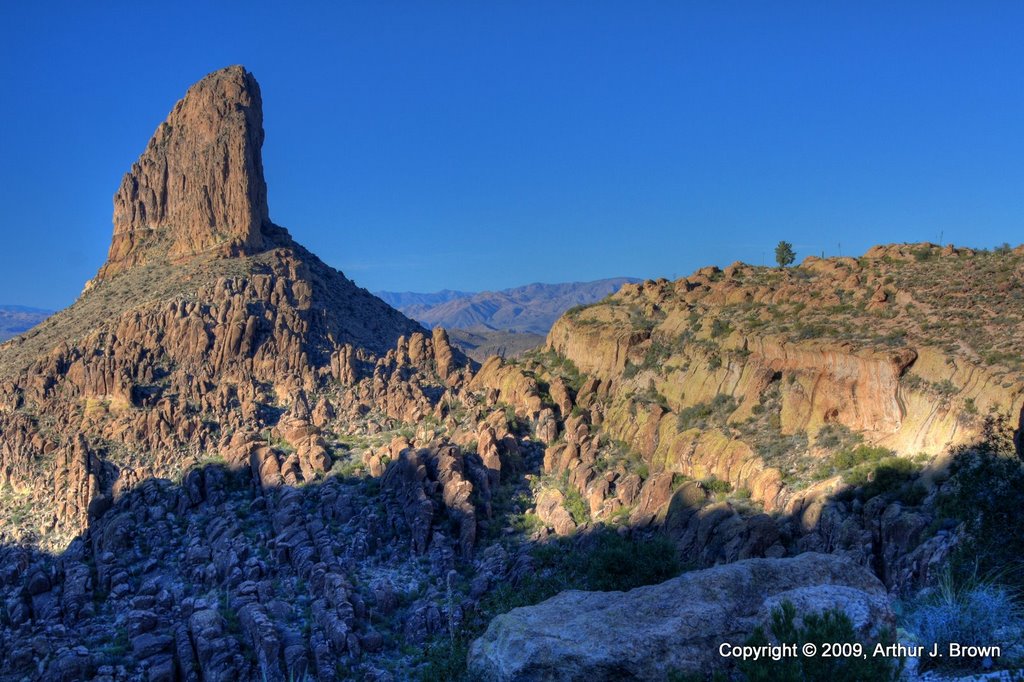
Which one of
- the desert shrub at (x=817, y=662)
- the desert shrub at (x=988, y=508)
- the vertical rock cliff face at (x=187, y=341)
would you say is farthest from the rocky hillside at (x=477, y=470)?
the desert shrub at (x=817, y=662)

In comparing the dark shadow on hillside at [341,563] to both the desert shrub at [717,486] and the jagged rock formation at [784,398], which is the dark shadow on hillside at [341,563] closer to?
the jagged rock formation at [784,398]

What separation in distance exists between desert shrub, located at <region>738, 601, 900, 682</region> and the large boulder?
1151 mm

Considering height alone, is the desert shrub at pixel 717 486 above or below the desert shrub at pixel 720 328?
below

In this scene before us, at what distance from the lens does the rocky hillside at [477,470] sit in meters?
32.2

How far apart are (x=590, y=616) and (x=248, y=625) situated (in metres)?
24.4

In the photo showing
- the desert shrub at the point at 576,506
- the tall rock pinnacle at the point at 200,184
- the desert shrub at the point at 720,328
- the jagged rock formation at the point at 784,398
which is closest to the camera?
the jagged rock formation at the point at 784,398

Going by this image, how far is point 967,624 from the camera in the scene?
20.4m

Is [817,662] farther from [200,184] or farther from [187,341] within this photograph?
[200,184]

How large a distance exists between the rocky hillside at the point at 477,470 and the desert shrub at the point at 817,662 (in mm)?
1101

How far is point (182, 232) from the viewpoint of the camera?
8894 cm

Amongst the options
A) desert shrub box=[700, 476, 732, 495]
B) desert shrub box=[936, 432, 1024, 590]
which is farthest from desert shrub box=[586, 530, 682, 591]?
desert shrub box=[936, 432, 1024, 590]

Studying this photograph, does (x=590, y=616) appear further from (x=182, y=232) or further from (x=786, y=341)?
(x=182, y=232)

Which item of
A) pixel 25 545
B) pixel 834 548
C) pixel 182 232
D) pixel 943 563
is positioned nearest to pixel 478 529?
pixel 834 548

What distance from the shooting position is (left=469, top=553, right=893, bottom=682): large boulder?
20078mm
